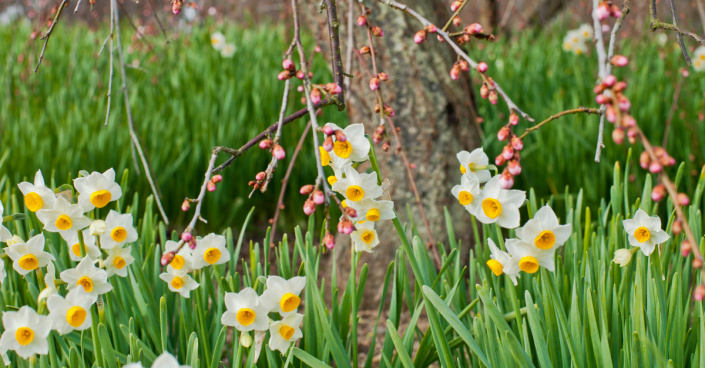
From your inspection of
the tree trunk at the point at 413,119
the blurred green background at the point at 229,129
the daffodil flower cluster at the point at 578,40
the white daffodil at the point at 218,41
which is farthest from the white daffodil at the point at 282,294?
the daffodil flower cluster at the point at 578,40

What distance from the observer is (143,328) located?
4.19ft

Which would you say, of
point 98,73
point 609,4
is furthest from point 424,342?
point 98,73

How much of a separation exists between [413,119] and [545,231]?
46.4 inches

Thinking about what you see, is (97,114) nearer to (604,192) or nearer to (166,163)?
(166,163)

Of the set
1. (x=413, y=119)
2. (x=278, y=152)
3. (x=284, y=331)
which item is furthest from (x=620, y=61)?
(x=413, y=119)

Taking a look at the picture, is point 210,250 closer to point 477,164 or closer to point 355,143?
point 355,143

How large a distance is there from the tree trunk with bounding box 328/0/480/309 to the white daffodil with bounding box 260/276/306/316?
1.08 metres

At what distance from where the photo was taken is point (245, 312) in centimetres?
98

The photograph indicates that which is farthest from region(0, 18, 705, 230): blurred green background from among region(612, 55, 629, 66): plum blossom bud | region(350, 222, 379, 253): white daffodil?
region(612, 55, 629, 66): plum blossom bud

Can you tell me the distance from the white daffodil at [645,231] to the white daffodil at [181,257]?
733 mm

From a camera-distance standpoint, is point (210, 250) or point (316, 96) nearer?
point (316, 96)

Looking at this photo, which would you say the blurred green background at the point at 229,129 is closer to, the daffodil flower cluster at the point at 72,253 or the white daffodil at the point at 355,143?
the daffodil flower cluster at the point at 72,253

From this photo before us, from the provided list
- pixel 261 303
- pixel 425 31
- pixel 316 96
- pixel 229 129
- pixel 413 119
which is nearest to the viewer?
pixel 316 96

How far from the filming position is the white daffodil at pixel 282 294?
0.98m
